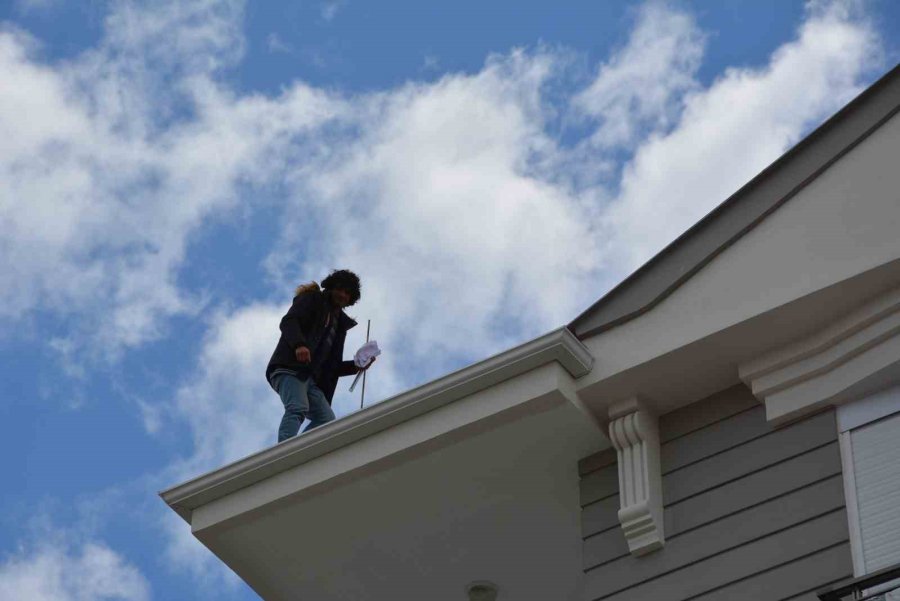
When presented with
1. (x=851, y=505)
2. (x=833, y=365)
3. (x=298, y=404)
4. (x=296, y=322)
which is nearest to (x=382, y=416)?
(x=298, y=404)

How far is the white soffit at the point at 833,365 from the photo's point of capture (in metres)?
8.22

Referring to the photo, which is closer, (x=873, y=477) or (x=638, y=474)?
(x=873, y=477)

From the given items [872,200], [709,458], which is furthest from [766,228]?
[709,458]

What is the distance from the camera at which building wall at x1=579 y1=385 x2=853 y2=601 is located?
7.79 meters

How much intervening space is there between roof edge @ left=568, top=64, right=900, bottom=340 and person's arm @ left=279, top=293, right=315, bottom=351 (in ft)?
8.40

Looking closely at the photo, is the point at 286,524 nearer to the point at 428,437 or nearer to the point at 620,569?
the point at 428,437

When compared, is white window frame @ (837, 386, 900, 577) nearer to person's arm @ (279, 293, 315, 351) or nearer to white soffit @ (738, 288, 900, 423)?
white soffit @ (738, 288, 900, 423)

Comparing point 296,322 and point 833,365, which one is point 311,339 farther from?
point 833,365

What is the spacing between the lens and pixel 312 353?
11406 millimetres

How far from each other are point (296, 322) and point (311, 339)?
0.27 meters

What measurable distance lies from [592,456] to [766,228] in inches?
63.9

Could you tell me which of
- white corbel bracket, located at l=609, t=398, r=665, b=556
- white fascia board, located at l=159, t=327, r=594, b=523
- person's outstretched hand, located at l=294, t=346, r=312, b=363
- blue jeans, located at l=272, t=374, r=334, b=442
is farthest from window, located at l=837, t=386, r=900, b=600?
person's outstretched hand, located at l=294, t=346, r=312, b=363

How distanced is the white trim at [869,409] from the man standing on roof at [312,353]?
4.00 m

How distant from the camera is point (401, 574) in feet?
33.2
